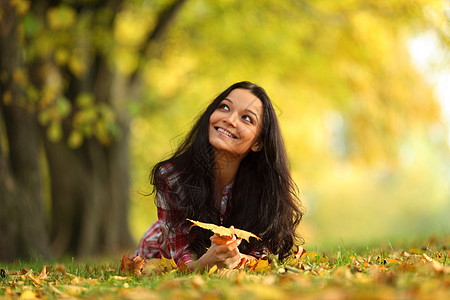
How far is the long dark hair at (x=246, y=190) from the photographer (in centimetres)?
340

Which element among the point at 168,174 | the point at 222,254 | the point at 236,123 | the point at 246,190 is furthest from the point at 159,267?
the point at 236,123

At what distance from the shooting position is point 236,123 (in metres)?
3.40

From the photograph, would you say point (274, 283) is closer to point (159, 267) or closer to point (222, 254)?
point (222, 254)

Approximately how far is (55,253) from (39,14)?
3.76 m

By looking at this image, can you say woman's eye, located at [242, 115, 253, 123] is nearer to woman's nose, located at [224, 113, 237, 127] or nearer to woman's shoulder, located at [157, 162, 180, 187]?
woman's nose, located at [224, 113, 237, 127]

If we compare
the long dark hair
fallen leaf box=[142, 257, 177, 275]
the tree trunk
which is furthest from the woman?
the tree trunk

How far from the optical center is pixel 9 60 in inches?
222

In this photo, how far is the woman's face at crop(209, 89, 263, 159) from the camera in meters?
3.40

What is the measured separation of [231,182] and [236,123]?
1.65 ft

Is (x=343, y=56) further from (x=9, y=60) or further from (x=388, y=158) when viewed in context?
(x=9, y=60)

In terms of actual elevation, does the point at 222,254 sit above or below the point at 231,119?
below

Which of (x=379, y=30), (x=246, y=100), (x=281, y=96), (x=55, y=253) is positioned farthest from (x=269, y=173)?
(x=281, y=96)

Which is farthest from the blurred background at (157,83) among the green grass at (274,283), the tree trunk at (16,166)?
the green grass at (274,283)

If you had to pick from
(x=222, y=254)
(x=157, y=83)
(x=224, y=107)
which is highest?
(x=157, y=83)
